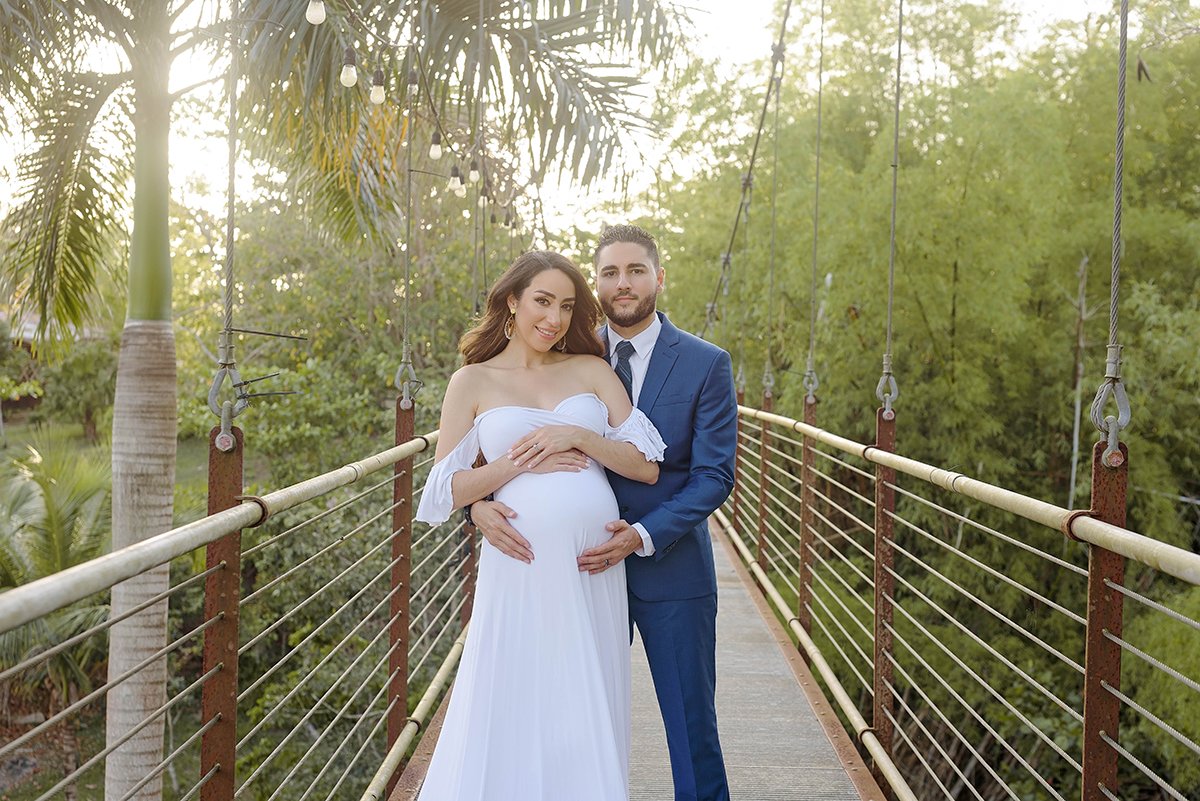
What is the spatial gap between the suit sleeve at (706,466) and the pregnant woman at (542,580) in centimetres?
7

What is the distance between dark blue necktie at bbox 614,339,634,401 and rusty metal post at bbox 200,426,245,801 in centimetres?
74

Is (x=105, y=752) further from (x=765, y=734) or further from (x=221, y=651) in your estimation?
(x=765, y=734)

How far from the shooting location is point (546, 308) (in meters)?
2.17

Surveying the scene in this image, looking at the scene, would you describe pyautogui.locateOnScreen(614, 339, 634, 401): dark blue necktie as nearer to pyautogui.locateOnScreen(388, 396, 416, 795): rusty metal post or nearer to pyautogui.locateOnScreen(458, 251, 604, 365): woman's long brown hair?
pyautogui.locateOnScreen(458, 251, 604, 365): woman's long brown hair

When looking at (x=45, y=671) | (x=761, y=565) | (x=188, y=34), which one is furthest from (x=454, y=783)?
(x=45, y=671)

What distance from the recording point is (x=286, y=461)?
10.1 metres

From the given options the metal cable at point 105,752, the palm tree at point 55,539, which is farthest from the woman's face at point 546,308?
the palm tree at point 55,539

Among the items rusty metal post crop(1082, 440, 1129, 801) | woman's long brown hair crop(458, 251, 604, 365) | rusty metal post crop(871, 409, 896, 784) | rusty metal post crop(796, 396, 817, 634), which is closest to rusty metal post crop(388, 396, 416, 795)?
woman's long brown hair crop(458, 251, 604, 365)

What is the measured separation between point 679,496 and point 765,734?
1632 millimetres

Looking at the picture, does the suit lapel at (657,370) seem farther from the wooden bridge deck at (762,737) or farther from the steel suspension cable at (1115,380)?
the wooden bridge deck at (762,737)

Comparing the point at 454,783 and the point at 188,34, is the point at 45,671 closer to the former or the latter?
the point at 188,34

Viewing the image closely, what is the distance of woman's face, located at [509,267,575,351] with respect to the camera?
7.11 feet

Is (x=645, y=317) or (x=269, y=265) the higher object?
(x=269, y=265)

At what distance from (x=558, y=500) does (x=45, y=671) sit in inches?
384
